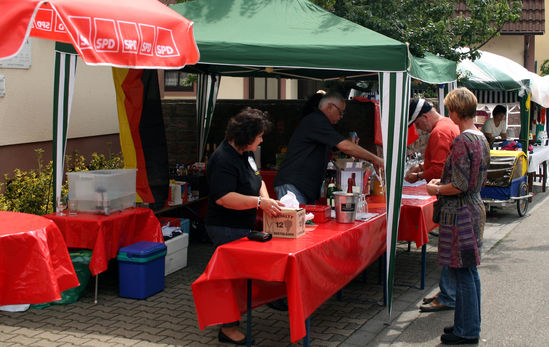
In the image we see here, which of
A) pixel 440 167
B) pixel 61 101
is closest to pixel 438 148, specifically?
pixel 440 167

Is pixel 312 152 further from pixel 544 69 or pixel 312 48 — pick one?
pixel 544 69

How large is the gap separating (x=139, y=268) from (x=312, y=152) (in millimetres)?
1972

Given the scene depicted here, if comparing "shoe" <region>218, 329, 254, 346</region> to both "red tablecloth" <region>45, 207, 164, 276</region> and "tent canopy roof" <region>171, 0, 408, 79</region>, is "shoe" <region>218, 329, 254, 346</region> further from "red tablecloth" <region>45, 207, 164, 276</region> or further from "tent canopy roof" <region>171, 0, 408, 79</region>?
"tent canopy roof" <region>171, 0, 408, 79</region>

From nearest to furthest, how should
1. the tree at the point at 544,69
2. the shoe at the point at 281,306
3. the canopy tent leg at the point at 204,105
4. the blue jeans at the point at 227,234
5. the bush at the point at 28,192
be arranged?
the blue jeans at the point at 227,234 < the shoe at the point at 281,306 < the bush at the point at 28,192 < the canopy tent leg at the point at 204,105 < the tree at the point at 544,69

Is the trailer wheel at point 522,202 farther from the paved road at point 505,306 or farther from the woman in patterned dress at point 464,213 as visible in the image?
the woman in patterned dress at point 464,213

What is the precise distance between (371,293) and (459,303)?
5.37ft

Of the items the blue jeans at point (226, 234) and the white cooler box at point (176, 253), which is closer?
the blue jeans at point (226, 234)

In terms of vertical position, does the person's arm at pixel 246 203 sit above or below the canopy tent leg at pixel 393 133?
below

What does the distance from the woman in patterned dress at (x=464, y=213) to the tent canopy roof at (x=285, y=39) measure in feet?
2.53

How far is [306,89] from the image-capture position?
17.0 meters

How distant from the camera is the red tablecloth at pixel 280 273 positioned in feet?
13.6

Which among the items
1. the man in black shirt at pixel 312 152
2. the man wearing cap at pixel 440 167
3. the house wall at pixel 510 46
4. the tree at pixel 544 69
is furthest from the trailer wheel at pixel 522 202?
the tree at pixel 544 69

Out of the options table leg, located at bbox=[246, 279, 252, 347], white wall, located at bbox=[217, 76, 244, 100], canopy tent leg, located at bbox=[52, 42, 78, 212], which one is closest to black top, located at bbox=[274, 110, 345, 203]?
table leg, located at bbox=[246, 279, 252, 347]

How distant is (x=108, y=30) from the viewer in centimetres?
411
